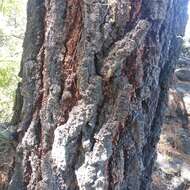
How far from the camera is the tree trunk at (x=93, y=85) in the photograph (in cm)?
147

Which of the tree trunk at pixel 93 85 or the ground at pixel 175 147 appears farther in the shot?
the ground at pixel 175 147

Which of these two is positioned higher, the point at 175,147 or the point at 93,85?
the point at 93,85

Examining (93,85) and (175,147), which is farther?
(175,147)

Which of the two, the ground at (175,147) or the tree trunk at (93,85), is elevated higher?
the tree trunk at (93,85)

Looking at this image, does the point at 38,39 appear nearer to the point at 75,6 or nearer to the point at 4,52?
the point at 75,6

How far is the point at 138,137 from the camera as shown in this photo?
160 centimetres

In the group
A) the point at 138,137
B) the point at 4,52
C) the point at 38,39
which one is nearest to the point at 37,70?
the point at 38,39

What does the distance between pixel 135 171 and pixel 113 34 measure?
612 millimetres

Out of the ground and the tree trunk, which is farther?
the ground

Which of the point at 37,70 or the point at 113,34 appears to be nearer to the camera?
the point at 113,34

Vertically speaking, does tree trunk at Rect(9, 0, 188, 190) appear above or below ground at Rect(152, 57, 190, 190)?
above

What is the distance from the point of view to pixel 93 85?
150cm

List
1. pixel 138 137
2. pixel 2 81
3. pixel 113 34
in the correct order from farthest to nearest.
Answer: pixel 2 81, pixel 138 137, pixel 113 34

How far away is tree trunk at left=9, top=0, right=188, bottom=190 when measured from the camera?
1.47 m
